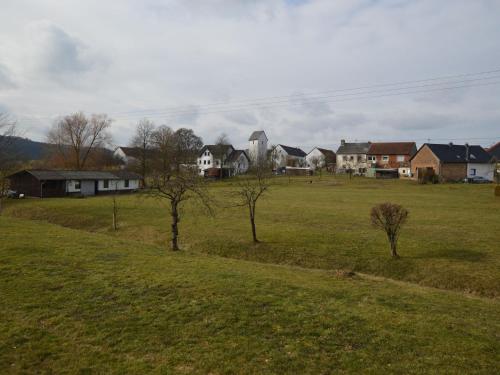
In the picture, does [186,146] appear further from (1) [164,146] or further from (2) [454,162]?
(2) [454,162]

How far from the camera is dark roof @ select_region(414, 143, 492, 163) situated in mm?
66500

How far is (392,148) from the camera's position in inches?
3497

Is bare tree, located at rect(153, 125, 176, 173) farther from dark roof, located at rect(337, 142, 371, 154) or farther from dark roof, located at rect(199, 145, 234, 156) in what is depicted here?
dark roof, located at rect(337, 142, 371, 154)

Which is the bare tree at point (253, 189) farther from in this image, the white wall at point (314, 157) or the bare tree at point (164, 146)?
the white wall at point (314, 157)

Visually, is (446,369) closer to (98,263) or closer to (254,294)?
(254,294)

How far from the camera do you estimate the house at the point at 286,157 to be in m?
106

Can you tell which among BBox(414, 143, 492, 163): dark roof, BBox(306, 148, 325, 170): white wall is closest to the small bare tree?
BBox(414, 143, 492, 163): dark roof

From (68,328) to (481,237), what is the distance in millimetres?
20957

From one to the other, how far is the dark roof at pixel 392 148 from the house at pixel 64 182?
61.6 meters

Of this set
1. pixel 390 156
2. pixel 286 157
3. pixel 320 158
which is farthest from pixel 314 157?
pixel 390 156

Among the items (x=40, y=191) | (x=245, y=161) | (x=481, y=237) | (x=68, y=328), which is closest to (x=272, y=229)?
(x=481, y=237)

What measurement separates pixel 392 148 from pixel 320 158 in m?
27.4

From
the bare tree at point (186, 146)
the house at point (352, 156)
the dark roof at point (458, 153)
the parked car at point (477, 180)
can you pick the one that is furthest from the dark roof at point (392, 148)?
the bare tree at point (186, 146)

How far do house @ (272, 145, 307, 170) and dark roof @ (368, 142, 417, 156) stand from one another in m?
24.3
